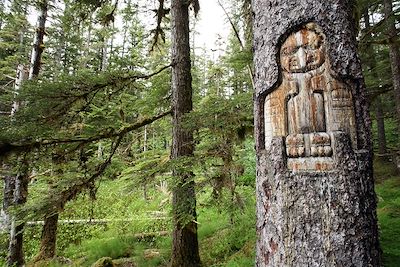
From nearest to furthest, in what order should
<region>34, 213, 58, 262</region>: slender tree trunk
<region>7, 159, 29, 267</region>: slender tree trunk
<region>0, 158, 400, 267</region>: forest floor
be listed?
1. <region>0, 158, 400, 267</region>: forest floor
2. <region>7, 159, 29, 267</region>: slender tree trunk
3. <region>34, 213, 58, 262</region>: slender tree trunk

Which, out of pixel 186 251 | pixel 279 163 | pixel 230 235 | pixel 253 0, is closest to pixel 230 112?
pixel 253 0

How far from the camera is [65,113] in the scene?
14.0 ft

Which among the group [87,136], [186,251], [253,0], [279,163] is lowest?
[186,251]

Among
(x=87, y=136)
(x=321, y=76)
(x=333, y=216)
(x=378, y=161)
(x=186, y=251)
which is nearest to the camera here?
(x=333, y=216)

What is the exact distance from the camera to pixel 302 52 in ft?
6.07

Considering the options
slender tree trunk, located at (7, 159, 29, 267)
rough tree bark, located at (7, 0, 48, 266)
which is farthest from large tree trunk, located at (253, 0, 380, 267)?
slender tree trunk, located at (7, 159, 29, 267)

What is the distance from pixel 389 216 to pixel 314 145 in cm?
528

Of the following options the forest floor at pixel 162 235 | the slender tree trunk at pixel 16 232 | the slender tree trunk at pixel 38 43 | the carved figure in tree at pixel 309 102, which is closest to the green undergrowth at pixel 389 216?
the forest floor at pixel 162 235

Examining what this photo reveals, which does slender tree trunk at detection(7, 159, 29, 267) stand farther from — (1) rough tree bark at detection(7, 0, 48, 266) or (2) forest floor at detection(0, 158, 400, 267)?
(2) forest floor at detection(0, 158, 400, 267)

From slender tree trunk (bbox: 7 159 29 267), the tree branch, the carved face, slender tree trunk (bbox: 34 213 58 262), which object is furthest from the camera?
→ slender tree trunk (bbox: 34 213 58 262)

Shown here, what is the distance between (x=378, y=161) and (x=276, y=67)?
1442 centimetres

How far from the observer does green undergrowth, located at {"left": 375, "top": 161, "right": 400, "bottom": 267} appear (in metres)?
3.79

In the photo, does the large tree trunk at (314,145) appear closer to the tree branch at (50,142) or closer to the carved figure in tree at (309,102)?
the carved figure in tree at (309,102)

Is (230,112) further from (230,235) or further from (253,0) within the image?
(230,235)
